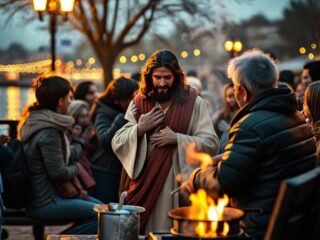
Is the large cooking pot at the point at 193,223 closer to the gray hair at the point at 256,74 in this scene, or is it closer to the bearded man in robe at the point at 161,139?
the gray hair at the point at 256,74

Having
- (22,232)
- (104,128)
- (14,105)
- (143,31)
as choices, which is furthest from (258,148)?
(14,105)

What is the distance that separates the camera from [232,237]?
3965mm

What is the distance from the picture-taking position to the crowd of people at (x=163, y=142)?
14.1 ft

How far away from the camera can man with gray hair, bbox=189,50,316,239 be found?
423cm

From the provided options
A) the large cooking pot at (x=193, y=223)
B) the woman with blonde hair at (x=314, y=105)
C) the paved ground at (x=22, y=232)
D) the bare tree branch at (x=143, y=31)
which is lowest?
the paved ground at (x=22, y=232)

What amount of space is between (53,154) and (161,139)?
1.52 metres

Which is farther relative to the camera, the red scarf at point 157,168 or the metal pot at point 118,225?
the red scarf at point 157,168

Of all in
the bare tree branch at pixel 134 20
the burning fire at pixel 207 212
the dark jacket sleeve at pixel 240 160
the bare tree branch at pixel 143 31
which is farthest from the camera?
the bare tree branch at pixel 143 31

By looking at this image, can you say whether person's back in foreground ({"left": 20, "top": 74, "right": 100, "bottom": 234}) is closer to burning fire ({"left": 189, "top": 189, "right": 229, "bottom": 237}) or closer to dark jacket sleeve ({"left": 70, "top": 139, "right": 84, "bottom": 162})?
dark jacket sleeve ({"left": 70, "top": 139, "right": 84, "bottom": 162})

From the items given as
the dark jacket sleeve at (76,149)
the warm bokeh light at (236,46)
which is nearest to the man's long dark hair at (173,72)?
the dark jacket sleeve at (76,149)

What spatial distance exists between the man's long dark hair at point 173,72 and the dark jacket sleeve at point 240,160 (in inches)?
82.1

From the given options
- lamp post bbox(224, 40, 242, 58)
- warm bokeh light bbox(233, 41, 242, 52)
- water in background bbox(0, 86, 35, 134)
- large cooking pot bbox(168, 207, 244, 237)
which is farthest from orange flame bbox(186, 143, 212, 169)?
warm bokeh light bbox(233, 41, 242, 52)

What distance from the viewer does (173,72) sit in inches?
249

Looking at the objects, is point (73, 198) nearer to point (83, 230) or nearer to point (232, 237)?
point (83, 230)
